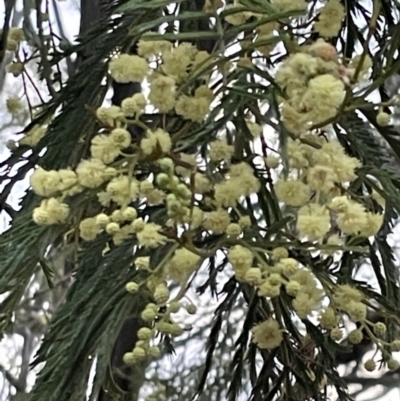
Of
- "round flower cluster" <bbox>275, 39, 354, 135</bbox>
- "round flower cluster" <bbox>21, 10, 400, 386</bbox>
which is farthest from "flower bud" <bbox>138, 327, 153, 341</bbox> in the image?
"round flower cluster" <bbox>275, 39, 354, 135</bbox>

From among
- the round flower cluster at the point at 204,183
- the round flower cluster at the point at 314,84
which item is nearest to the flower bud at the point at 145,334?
the round flower cluster at the point at 204,183

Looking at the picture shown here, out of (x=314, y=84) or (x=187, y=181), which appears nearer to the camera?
(x=314, y=84)

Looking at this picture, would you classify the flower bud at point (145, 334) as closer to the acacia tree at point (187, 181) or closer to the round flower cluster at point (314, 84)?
the acacia tree at point (187, 181)

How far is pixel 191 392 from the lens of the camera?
124 cm

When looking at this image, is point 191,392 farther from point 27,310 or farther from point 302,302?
point 302,302

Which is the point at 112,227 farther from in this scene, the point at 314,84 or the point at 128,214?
the point at 314,84

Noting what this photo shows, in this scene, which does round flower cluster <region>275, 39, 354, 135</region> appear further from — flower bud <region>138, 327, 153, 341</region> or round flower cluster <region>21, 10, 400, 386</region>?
flower bud <region>138, 327, 153, 341</region>

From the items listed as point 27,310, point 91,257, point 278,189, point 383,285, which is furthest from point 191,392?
point 278,189

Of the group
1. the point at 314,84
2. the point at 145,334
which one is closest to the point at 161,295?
the point at 145,334

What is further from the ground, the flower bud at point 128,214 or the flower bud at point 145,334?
the flower bud at point 128,214

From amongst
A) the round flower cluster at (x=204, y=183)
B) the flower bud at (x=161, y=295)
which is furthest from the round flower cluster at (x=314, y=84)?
the flower bud at (x=161, y=295)

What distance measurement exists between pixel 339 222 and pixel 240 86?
4.3 inches

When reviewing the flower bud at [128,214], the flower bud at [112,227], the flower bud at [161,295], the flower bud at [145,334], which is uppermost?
the flower bud at [128,214]

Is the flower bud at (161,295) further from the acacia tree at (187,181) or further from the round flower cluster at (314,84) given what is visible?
the round flower cluster at (314,84)
